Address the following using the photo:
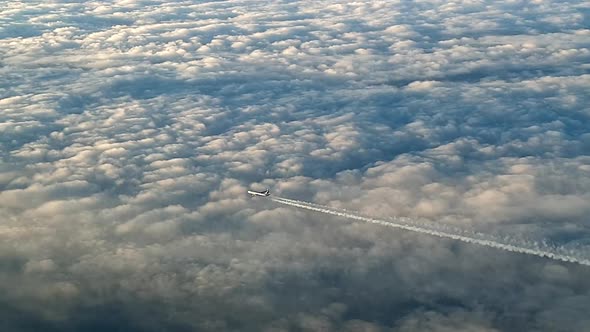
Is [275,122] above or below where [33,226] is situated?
below

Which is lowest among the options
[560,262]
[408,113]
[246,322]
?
[408,113]

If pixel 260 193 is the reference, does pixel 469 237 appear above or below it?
below

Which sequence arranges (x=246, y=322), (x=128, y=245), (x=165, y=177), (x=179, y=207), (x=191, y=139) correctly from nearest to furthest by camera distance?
(x=246, y=322) → (x=128, y=245) → (x=179, y=207) → (x=165, y=177) → (x=191, y=139)

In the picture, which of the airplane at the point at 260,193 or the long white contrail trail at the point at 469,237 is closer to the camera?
the long white contrail trail at the point at 469,237

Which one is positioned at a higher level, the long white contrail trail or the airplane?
the airplane

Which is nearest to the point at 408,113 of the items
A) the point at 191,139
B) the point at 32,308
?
the point at 191,139

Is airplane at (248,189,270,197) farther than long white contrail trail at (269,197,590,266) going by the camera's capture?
Yes

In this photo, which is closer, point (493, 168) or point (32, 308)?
point (32, 308)

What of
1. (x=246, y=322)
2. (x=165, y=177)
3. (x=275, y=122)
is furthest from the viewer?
(x=275, y=122)

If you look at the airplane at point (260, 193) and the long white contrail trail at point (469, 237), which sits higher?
the airplane at point (260, 193)

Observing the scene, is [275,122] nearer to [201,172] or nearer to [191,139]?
[191,139]

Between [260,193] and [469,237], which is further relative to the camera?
[260,193]
